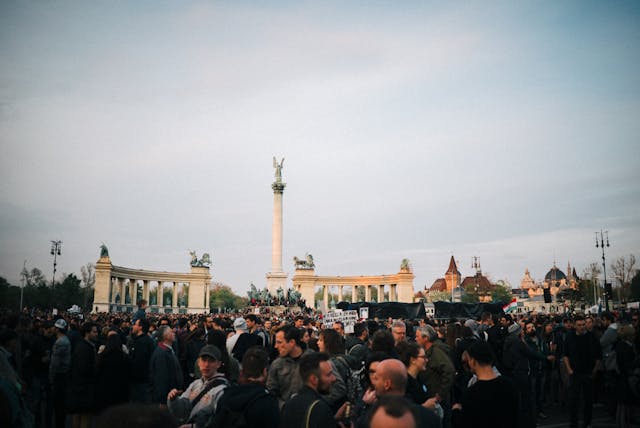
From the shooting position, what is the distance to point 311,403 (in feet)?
15.5

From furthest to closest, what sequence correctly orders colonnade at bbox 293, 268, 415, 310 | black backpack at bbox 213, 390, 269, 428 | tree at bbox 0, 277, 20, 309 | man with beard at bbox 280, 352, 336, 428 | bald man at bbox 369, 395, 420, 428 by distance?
1. colonnade at bbox 293, 268, 415, 310
2. tree at bbox 0, 277, 20, 309
3. black backpack at bbox 213, 390, 269, 428
4. man with beard at bbox 280, 352, 336, 428
5. bald man at bbox 369, 395, 420, 428

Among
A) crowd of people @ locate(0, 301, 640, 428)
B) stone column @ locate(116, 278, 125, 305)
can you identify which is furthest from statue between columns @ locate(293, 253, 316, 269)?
crowd of people @ locate(0, 301, 640, 428)

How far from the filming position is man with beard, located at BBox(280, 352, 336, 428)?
4.61 m

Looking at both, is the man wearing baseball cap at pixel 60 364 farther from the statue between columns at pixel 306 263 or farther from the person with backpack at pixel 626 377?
the statue between columns at pixel 306 263

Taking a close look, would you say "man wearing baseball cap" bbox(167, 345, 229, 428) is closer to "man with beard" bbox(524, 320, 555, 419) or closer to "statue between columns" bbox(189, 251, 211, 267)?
"man with beard" bbox(524, 320, 555, 419)

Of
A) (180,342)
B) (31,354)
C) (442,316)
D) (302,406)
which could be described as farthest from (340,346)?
(442,316)

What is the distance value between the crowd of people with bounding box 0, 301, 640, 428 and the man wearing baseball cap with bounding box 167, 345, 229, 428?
0.04 ft

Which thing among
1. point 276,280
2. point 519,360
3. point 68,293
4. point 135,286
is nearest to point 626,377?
point 519,360

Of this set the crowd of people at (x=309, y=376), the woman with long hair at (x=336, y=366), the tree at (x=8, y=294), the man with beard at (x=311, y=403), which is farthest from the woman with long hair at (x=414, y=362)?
the tree at (x=8, y=294)

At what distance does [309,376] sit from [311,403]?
1.41 ft

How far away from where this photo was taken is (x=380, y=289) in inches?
4193

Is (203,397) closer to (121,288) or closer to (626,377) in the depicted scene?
(626,377)

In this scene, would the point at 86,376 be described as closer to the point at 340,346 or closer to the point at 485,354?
the point at 340,346

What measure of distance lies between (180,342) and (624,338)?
10671mm
